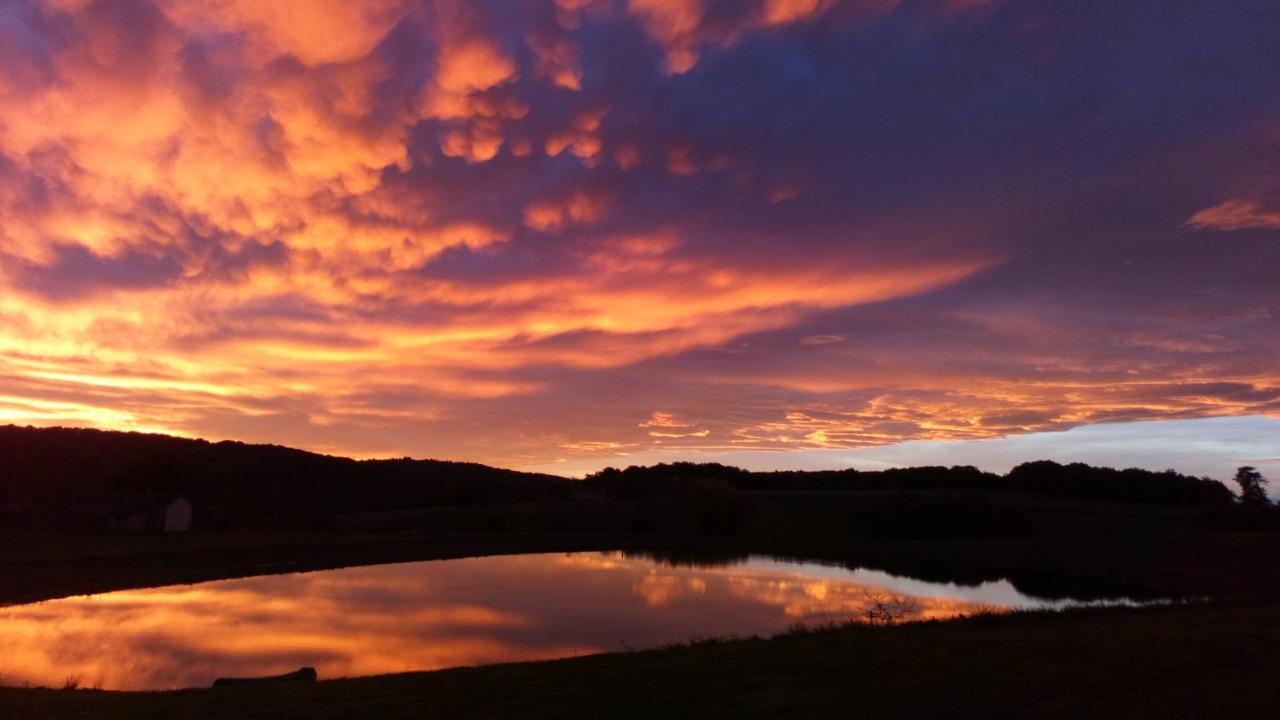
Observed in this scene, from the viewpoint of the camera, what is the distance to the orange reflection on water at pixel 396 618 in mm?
19969

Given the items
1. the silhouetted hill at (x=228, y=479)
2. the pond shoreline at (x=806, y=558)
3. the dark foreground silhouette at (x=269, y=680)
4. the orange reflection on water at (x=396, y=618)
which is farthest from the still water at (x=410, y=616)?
the silhouetted hill at (x=228, y=479)

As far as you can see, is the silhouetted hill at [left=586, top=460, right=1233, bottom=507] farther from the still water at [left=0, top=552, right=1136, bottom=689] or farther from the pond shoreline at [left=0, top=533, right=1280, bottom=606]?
the still water at [left=0, top=552, right=1136, bottom=689]

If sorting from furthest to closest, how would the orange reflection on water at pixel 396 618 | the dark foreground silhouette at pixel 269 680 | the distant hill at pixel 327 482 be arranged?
the distant hill at pixel 327 482 < the orange reflection on water at pixel 396 618 < the dark foreground silhouette at pixel 269 680

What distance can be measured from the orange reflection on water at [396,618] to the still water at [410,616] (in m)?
0.06

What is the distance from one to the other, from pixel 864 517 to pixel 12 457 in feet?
315

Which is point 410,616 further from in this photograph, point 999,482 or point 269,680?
point 999,482

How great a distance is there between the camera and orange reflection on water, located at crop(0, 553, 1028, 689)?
786 inches

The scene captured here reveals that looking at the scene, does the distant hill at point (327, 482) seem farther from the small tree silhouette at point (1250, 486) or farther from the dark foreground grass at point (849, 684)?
the dark foreground grass at point (849, 684)

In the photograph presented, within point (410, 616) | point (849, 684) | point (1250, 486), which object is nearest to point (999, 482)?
point (1250, 486)

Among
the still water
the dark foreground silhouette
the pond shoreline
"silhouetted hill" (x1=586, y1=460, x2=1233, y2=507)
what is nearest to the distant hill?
"silhouetted hill" (x1=586, y1=460, x2=1233, y2=507)

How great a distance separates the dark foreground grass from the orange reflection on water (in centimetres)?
692

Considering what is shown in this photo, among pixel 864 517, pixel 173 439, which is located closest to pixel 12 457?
pixel 173 439

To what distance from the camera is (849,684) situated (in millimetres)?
10578

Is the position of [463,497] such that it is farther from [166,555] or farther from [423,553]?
[166,555]
